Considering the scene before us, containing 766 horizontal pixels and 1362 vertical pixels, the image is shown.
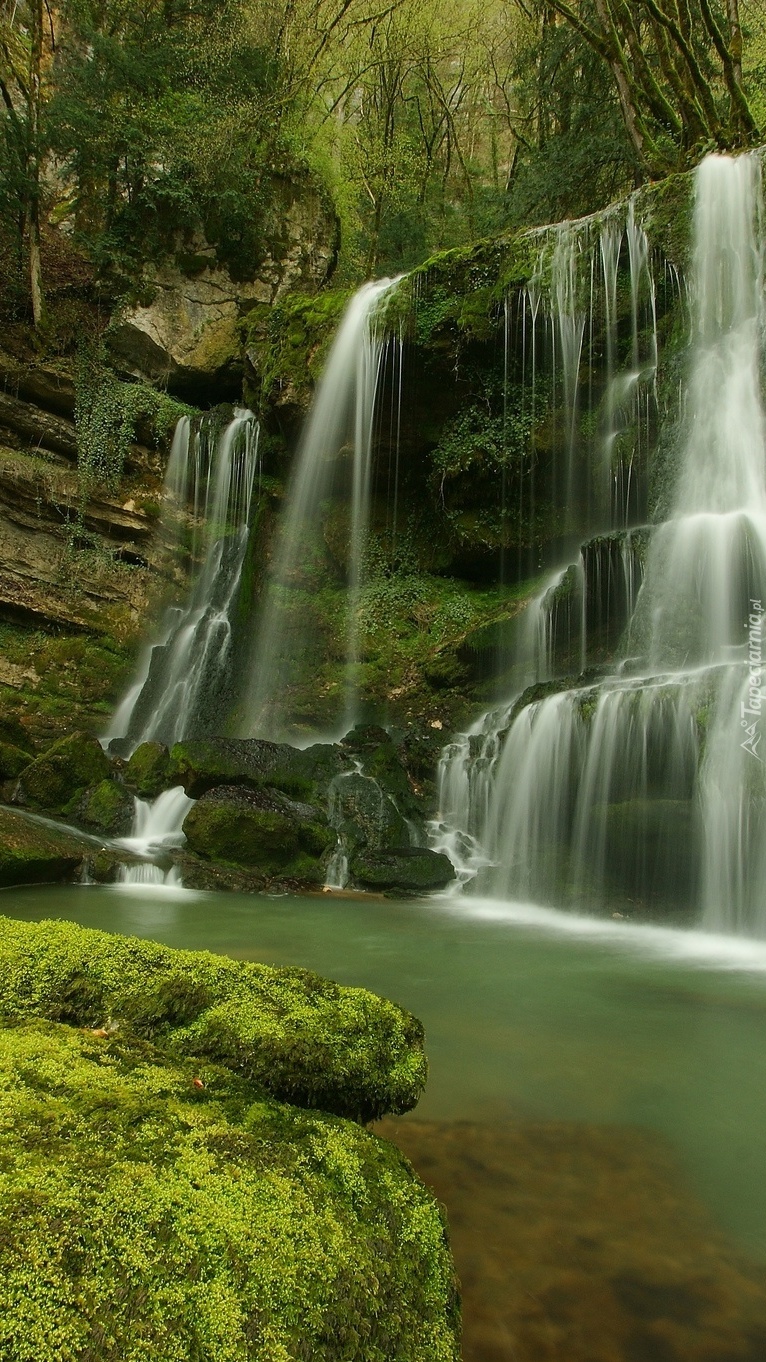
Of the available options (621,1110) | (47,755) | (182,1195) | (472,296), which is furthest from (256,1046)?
(472,296)

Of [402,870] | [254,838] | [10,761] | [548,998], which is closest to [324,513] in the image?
[10,761]

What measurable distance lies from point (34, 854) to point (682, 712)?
266 inches

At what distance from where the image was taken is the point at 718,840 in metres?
7.17

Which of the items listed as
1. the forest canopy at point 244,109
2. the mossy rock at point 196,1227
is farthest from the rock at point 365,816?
the forest canopy at point 244,109

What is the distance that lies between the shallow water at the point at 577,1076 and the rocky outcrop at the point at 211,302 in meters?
14.9

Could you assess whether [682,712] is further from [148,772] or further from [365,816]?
[148,772]

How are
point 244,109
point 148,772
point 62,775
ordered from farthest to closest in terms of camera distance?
point 244,109
point 148,772
point 62,775

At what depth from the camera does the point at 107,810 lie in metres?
10.1

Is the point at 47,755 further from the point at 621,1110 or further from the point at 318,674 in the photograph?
the point at 621,1110

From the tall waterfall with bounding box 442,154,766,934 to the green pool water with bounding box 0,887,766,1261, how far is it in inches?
25.2

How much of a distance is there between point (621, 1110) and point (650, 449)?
492 inches

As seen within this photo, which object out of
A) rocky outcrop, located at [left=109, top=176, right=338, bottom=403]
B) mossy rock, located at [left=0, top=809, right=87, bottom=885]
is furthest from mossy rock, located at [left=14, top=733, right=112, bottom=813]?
rocky outcrop, located at [left=109, top=176, right=338, bottom=403]

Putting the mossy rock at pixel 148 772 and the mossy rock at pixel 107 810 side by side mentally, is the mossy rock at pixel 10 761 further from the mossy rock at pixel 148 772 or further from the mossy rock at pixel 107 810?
the mossy rock at pixel 148 772

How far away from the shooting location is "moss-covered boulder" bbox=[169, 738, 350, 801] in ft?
32.7
